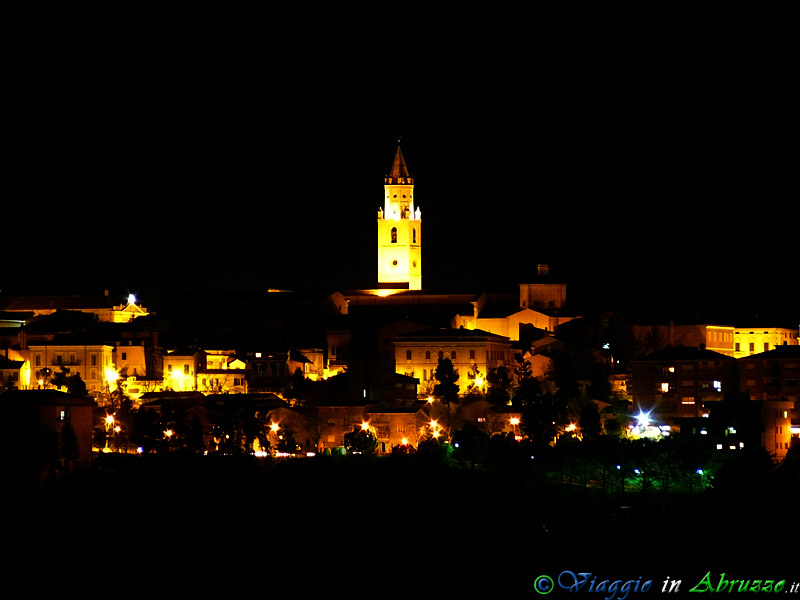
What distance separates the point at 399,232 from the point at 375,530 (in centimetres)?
3455

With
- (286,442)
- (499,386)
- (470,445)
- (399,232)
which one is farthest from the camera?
(399,232)

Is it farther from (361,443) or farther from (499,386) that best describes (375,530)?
(499,386)

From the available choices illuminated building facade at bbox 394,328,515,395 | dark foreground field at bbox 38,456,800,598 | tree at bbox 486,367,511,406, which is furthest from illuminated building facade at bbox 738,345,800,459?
dark foreground field at bbox 38,456,800,598

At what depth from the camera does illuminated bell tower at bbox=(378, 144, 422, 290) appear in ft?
267

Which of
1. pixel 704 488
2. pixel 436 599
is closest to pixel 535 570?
pixel 436 599

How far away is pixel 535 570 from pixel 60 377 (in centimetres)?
2237

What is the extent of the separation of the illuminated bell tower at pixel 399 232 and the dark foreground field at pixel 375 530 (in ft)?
96.0

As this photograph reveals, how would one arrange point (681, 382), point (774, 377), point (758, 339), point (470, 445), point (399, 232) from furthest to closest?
1. point (399, 232)
2. point (758, 339)
3. point (774, 377)
4. point (681, 382)
5. point (470, 445)

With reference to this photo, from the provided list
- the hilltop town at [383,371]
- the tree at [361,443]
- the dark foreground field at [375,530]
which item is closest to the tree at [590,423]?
the hilltop town at [383,371]

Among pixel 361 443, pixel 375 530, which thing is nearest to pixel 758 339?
pixel 361 443

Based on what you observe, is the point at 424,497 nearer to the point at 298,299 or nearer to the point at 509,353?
the point at 509,353

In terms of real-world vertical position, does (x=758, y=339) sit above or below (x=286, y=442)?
above

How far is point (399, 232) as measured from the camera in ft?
268

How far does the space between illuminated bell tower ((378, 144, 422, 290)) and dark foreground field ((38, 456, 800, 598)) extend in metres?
29.3
